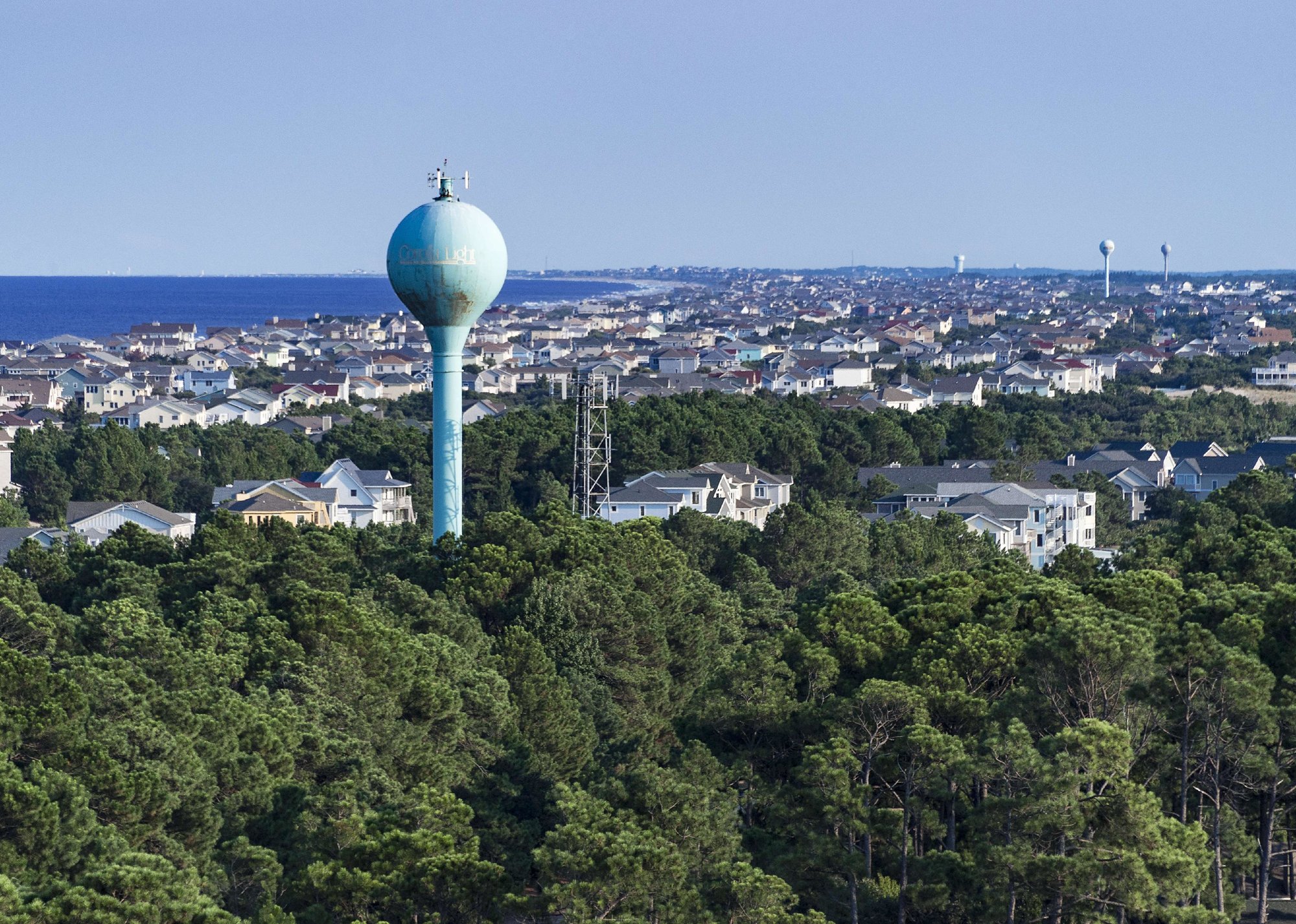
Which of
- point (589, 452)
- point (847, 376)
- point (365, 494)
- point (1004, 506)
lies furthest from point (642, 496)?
point (847, 376)

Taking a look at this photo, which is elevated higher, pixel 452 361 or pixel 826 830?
pixel 452 361

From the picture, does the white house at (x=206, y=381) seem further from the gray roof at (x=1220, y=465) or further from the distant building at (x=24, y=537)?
the distant building at (x=24, y=537)

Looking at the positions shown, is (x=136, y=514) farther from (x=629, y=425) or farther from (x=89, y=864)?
(x=89, y=864)

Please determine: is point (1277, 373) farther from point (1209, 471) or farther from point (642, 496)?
point (642, 496)

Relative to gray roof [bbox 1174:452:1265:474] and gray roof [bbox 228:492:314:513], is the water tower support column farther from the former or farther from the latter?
gray roof [bbox 1174:452:1265:474]

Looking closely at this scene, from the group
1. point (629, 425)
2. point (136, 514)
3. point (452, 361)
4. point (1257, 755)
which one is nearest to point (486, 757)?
point (1257, 755)

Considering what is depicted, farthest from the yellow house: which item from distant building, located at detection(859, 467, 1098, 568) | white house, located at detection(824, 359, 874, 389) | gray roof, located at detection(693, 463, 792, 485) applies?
white house, located at detection(824, 359, 874, 389)
